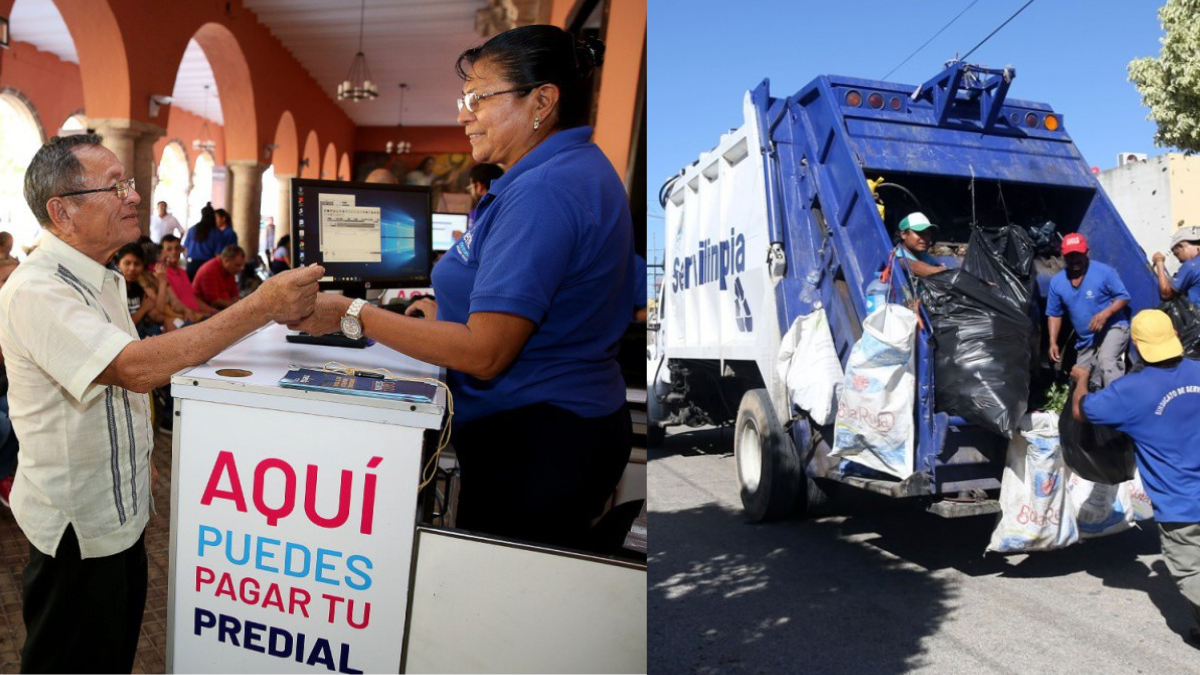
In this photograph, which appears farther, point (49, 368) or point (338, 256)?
point (338, 256)

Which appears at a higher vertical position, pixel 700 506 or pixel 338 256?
pixel 338 256

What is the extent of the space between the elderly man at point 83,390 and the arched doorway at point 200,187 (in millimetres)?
19171

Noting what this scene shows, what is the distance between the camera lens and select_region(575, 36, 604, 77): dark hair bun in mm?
1536

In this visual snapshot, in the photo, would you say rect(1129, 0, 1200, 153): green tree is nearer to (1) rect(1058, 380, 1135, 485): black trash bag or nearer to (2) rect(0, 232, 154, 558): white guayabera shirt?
(1) rect(1058, 380, 1135, 485): black trash bag

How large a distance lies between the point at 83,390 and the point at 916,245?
8.85 ft

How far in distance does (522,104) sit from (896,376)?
1.83 meters

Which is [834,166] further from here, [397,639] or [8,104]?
[8,104]

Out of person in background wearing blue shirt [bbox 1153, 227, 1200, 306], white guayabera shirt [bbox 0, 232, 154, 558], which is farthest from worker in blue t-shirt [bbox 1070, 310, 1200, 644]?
white guayabera shirt [bbox 0, 232, 154, 558]

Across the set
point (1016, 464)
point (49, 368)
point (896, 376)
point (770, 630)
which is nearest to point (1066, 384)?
point (1016, 464)

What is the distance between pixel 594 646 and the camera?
1450mm

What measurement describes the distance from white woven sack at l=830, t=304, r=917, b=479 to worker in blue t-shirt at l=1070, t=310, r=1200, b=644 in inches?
21.2

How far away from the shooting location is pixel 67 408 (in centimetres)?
162

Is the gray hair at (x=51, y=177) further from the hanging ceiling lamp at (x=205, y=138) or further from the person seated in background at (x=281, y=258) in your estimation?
the hanging ceiling lamp at (x=205, y=138)

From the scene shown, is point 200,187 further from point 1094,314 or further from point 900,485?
point 1094,314
